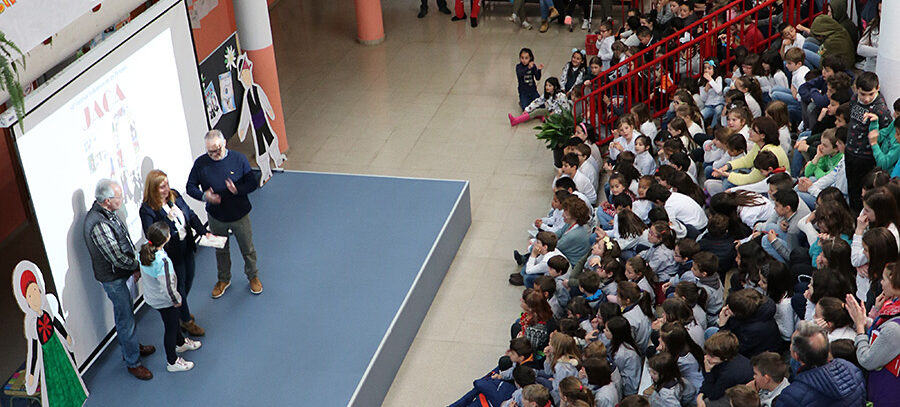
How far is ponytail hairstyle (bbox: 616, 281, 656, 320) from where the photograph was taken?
7.00 metres

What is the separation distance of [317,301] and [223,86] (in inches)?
120

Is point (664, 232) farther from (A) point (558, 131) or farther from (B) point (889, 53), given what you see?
(A) point (558, 131)

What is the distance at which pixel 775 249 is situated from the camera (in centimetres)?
741

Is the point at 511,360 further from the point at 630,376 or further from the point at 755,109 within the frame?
the point at 755,109

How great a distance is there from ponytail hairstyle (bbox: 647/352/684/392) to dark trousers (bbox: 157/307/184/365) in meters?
3.55

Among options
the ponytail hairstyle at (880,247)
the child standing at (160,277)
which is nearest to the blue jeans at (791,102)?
the ponytail hairstyle at (880,247)

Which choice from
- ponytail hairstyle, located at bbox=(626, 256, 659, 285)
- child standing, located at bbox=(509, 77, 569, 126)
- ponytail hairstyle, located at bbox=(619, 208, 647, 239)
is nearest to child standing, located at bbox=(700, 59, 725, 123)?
child standing, located at bbox=(509, 77, 569, 126)

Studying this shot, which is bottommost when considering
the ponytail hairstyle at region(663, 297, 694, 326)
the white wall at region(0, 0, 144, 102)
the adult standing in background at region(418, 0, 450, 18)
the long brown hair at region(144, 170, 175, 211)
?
the adult standing in background at region(418, 0, 450, 18)

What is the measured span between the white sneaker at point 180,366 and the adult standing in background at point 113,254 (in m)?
0.16

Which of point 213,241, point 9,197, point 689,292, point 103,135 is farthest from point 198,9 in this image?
point 689,292

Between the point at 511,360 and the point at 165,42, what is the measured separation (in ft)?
13.9

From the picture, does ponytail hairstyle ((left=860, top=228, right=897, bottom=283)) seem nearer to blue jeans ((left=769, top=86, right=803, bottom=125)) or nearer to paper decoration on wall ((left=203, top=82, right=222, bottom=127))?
blue jeans ((left=769, top=86, right=803, bottom=125))

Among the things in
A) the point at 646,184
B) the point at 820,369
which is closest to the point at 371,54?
the point at 646,184

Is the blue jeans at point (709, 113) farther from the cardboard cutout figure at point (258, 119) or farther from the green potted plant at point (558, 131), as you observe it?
the cardboard cutout figure at point (258, 119)
